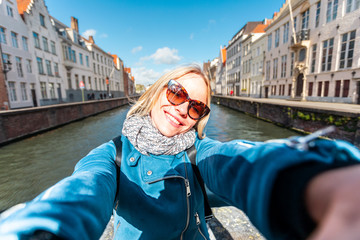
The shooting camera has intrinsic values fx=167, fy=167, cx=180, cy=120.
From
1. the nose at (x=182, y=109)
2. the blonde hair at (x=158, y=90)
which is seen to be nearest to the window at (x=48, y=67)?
the blonde hair at (x=158, y=90)

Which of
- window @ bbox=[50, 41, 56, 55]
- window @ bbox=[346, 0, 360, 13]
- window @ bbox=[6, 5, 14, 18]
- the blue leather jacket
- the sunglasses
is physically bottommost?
the blue leather jacket

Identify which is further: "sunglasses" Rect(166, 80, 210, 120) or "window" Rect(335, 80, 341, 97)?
"window" Rect(335, 80, 341, 97)

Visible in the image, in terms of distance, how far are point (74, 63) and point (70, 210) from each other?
31.4 metres

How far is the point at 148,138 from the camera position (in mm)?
1219

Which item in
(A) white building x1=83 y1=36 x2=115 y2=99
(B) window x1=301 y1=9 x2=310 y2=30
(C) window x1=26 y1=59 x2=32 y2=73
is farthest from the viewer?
(A) white building x1=83 y1=36 x2=115 y2=99

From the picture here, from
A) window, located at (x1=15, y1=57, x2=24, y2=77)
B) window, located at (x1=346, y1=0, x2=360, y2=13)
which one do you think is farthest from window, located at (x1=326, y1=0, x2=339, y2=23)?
window, located at (x1=15, y1=57, x2=24, y2=77)

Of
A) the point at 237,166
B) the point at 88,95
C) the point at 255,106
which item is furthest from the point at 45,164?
the point at 88,95

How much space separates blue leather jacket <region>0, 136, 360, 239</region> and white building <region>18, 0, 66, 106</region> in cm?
2367

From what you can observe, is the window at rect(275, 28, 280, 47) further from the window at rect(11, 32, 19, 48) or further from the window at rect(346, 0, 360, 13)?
the window at rect(11, 32, 19, 48)

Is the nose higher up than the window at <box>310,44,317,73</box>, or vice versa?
the window at <box>310,44,317,73</box>

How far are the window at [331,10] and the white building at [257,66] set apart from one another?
11376 millimetres

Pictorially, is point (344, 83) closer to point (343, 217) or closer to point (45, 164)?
point (343, 217)

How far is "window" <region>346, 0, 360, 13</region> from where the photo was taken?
11.9m

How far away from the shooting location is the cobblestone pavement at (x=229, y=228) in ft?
6.95
